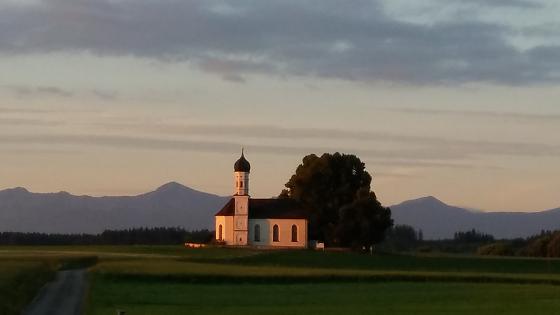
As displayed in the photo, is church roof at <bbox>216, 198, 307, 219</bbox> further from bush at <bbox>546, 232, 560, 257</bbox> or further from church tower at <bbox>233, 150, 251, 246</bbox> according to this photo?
bush at <bbox>546, 232, 560, 257</bbox>

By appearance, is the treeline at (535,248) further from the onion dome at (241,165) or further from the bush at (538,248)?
the onion dome at (241,165)

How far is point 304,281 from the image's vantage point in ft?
273

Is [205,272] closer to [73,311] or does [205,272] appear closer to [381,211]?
[73,311]

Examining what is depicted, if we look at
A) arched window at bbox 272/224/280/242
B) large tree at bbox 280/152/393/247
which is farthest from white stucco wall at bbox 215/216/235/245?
large tree at bbox 280/152/393/247

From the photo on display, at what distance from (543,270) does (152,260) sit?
110 feet

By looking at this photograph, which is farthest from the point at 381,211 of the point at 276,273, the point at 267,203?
the point at 276,273

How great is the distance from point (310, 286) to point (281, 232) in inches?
2471

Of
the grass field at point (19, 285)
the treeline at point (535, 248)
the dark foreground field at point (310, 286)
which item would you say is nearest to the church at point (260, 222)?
the dark foreground field at point (310, 286)

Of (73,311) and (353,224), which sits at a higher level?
(353,224)

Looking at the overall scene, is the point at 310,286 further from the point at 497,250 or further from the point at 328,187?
the point at 497,250

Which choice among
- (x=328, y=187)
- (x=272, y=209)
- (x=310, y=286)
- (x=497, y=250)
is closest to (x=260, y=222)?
(x=272, y=209)

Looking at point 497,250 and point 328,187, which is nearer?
point 328,187

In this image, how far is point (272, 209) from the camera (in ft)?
463

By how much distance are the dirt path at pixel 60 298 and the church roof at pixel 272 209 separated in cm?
5426
